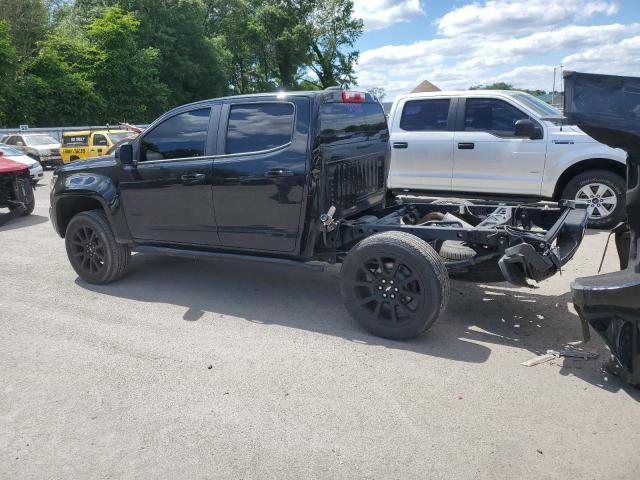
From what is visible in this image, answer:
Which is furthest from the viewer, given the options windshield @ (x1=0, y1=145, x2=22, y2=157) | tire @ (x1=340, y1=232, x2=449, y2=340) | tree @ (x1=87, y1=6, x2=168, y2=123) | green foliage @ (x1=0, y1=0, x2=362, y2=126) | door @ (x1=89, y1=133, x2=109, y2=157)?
tree @ (x1=87, y1=6, x2=168, y2=123)

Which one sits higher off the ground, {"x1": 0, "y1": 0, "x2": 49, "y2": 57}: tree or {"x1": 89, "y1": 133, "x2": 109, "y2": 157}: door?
{"x1": 0, "y1": 0, "x2": 49, "y2": 57}: tree

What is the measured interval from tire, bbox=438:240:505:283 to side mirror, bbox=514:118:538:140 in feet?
9.09

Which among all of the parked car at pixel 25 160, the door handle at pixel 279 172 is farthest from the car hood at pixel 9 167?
the door handle at pixel 279 172

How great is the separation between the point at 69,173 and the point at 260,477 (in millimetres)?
4367

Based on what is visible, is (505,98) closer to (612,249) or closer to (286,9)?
(612,249)

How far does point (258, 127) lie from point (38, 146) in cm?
2063

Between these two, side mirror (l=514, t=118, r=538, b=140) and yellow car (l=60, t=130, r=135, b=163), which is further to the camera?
yellow car (l=60, t=130, r=135, b=163)

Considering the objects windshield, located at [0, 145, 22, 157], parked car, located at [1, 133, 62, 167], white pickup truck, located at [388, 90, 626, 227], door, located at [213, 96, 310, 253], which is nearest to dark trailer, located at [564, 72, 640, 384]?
door, located at [213, 96, 310, 253]

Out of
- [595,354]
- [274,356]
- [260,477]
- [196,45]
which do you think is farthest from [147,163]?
[196,45]

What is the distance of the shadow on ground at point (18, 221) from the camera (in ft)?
32.2

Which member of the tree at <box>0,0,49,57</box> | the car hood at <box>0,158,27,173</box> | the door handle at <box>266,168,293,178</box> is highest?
the tree at <box>0,0,49,57</box>

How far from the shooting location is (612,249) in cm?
716

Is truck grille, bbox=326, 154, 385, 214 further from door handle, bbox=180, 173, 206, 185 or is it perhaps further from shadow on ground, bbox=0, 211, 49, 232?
shadow on ground, bbox=0, 211, 49, 232

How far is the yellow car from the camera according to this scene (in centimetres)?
1964
